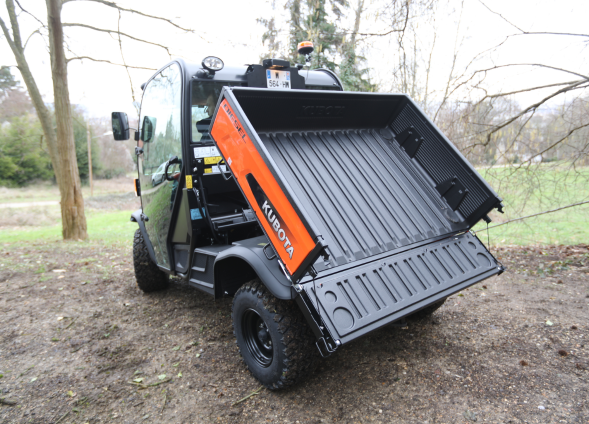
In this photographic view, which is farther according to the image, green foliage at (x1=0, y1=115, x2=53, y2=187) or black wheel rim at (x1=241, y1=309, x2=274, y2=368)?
green foliage at (x1=0, y1=115, x2=53, y2=187)

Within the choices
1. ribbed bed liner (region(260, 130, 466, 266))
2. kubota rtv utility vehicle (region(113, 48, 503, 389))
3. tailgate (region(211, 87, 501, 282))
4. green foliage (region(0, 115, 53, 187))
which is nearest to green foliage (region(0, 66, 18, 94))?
green foliage (region(0, 115, 53, 187))

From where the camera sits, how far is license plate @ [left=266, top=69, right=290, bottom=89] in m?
3.62

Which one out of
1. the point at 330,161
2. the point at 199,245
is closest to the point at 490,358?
the point at 330,161

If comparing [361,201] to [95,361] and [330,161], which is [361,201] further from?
[95,361]

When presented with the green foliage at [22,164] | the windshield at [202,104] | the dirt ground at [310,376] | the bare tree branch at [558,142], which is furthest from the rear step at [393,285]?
the green foliage at [22,164]

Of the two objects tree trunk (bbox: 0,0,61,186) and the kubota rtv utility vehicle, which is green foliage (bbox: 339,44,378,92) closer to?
the kubota rtv utility vehicle

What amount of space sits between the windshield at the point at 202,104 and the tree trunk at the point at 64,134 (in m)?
6.10

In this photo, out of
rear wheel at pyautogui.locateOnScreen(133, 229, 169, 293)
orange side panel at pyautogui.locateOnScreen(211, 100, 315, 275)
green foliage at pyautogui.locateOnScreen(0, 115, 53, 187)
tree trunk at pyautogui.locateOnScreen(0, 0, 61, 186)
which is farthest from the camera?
green foliage at pyautogui.locateOnScreen(0, 115, 53, 187)

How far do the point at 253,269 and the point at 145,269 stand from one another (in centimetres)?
242

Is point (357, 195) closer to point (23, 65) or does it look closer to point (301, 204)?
point (301, 204)

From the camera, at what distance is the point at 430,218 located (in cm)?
318

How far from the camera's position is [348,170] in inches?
126

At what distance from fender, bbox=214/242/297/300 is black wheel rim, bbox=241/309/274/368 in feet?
1.24

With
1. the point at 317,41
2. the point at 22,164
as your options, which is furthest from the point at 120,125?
the point at 22,164
